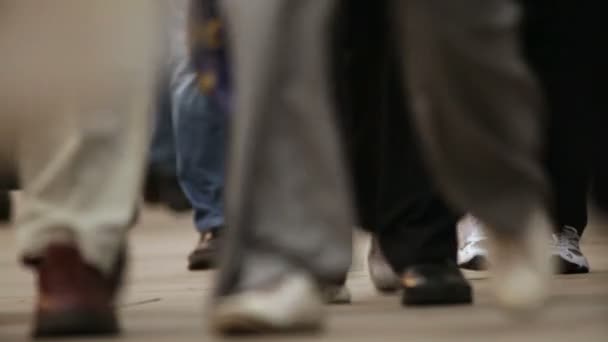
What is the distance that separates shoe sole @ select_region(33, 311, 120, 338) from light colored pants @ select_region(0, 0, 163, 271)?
102 millimetres

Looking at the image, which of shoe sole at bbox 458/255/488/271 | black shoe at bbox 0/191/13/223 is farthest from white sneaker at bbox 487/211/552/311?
black shoe at bbox 0/191/13/223

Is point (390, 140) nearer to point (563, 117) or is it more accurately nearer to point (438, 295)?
point (438, 295)

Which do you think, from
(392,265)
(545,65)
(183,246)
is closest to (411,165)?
(392,265)

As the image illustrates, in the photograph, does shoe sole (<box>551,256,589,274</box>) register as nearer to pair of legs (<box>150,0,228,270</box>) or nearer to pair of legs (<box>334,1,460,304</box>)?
pair of legs (<box>334,1,460,304</box>)

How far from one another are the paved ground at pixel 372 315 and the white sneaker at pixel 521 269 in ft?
0.15

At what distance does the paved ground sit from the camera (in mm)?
2619

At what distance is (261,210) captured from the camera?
245 centimetres

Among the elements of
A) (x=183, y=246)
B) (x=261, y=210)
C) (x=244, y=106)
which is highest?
(x=244, y=106)

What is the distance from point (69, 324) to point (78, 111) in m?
1.10

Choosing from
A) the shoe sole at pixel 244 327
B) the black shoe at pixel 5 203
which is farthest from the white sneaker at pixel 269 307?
the black shoe at pixel 5 203

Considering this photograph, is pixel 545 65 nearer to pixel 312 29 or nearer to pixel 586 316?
pixel 586 316

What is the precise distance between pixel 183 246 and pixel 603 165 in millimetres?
2084

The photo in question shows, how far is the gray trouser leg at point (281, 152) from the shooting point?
96.1 inches

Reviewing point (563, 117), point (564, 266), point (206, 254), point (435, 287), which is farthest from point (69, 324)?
point (206, 254)
